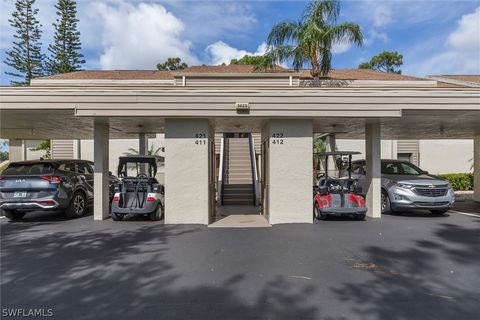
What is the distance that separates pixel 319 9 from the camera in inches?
616

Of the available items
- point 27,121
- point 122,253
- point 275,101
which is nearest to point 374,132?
point 275,101

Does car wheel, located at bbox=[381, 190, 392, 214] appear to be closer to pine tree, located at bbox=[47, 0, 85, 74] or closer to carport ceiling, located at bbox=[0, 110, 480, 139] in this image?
Result: carport ceiling, located at bbox=[0, 110, 480, 139]

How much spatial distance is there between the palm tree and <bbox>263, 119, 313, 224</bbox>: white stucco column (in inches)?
328

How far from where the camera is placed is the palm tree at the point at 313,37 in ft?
50.2

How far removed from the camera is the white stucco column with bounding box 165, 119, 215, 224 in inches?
336

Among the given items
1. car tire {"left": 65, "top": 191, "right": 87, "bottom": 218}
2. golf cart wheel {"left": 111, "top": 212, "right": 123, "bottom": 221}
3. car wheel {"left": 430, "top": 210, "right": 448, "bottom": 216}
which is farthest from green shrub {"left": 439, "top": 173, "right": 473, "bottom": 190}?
car tire {"left": 65, "top": 191, "right": 87, "bottom": 218}

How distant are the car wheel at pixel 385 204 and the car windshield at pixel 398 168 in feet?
2.86

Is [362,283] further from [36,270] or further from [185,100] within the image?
[185,100]

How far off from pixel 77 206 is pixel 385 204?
28.1 feet

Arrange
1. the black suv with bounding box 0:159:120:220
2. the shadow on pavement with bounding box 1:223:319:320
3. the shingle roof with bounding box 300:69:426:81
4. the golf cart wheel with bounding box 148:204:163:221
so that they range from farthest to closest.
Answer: the shingle roof with bounding box 300:69:426:81, the golf cart wheel with bounding box 148:204:163:221, the black suv with bounding box 0:159:120:220, the shadow on pavement with bounding box 1:223:319:320

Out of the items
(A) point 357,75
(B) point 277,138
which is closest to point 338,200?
(B) point 277,138

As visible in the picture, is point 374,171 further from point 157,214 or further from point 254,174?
point 254,174

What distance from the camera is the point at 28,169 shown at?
9070 mm

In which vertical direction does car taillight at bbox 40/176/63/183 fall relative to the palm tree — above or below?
below
